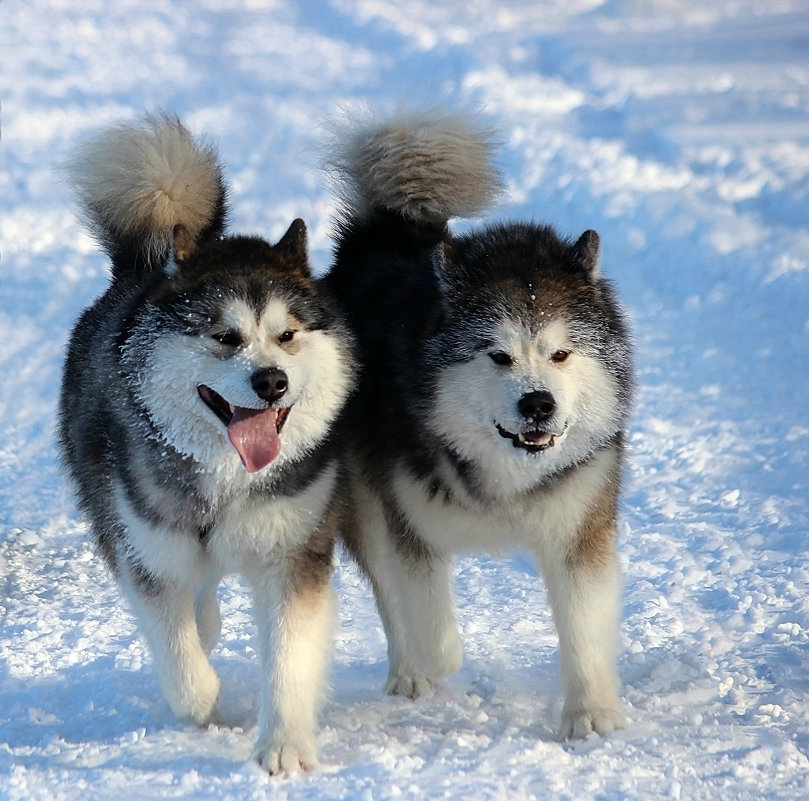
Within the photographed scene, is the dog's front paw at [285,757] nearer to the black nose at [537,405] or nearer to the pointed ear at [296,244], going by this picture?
the black nose at [537,405]

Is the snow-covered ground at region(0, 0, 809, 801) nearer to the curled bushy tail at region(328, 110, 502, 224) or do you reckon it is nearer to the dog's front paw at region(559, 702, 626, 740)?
the dog's front paw at region(559, 702, 626, 740)

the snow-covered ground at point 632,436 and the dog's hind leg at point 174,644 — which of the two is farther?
the dog's hind leg at point 174,644

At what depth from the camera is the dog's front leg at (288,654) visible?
3.46 m

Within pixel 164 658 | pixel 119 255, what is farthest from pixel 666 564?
pixel 119 255

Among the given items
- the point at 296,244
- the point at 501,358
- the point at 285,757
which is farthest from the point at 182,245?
the point at 285,757

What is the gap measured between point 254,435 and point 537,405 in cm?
77

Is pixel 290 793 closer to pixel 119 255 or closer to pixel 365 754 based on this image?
pixel 365 754

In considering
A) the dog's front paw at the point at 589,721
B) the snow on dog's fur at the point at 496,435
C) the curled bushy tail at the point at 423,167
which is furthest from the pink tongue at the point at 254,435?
the curled bushy tail at the point at 423,167

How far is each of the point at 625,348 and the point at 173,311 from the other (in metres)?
1.32

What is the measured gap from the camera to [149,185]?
418cm

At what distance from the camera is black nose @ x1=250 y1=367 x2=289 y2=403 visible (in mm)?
3166

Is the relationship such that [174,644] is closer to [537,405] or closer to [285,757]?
[285,757]

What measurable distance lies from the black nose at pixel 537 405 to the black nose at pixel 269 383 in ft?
2.13

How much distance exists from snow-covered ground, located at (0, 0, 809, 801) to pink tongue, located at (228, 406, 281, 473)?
83 cm
